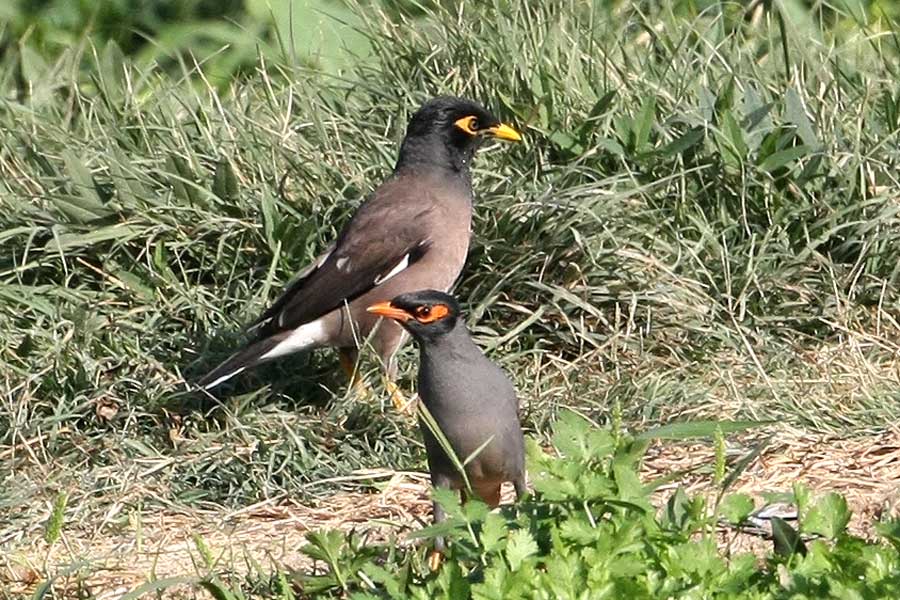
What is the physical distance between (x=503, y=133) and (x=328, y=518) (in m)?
1.78

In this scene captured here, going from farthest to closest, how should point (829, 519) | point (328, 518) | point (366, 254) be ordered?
point (366, 254)
point (328, 518)
point (829, 519)

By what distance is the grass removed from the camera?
6133mm

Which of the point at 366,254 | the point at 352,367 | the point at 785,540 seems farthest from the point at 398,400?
the point at 785,540

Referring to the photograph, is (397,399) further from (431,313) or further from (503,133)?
(503,133)

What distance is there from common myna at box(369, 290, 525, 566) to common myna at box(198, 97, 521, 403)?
3.32 feet

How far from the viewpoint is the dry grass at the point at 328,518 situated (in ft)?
17.3

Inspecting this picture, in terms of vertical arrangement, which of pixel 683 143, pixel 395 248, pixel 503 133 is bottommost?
pixel 683 143

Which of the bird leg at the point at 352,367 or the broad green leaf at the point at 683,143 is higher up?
the broad green leaf at the point at 683,143

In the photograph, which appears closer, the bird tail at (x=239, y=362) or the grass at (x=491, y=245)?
the grass at (x=491, y=245)

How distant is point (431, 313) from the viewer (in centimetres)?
543

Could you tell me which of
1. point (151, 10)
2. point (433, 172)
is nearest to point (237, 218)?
point (433, 172)

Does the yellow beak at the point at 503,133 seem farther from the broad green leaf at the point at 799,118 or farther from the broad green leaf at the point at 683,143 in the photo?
the broad green leaf at the point at 799,118

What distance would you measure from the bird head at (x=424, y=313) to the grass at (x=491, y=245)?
70cm

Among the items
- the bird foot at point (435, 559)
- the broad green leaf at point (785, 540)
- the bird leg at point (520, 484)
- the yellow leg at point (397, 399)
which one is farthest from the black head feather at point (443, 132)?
the broad green leaf at point (785, 540)
